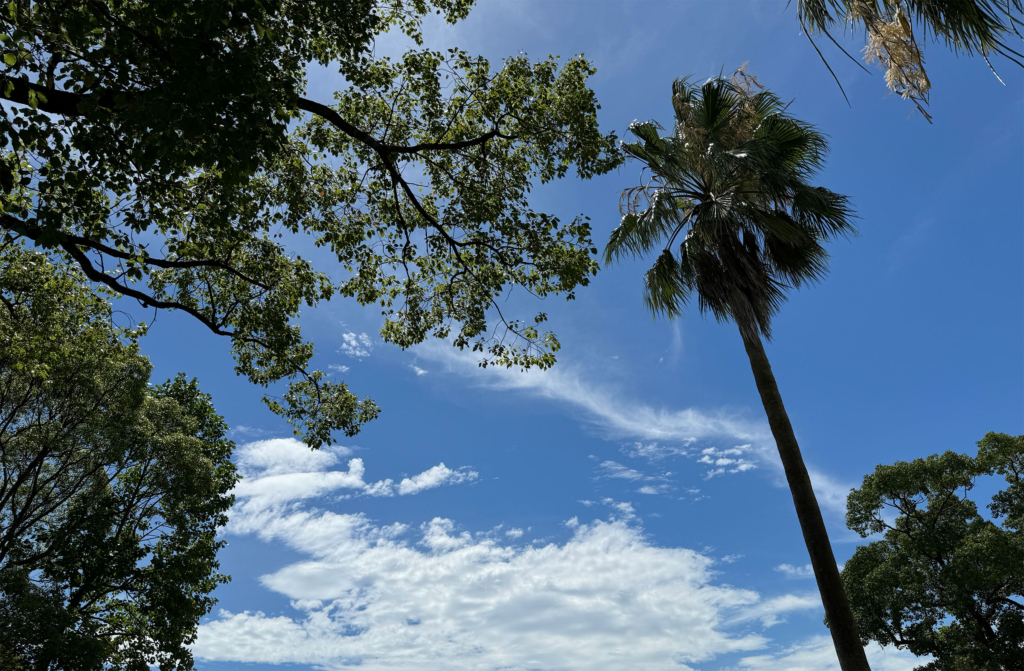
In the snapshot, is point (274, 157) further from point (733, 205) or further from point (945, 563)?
point (945, 563)

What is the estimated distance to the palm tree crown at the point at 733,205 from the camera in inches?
461

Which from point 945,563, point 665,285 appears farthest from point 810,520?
point 945,563

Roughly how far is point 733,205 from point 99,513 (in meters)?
18.1

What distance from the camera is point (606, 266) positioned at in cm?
1420

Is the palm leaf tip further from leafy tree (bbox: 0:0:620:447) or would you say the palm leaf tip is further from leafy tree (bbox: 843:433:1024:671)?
leafy tree (bbox: 843:433:1024:671)

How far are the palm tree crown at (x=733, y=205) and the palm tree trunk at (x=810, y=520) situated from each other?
83 cm

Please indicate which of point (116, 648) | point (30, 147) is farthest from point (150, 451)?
point (30, 147)

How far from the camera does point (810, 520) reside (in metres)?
9.51

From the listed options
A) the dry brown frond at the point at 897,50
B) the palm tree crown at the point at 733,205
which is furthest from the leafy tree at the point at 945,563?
the dry brown frond at the point at 897,50

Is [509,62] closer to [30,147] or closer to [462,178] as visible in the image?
[462,178]

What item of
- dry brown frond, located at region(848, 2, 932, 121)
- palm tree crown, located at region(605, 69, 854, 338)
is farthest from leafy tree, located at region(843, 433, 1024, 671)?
dry brown frond, located at region(848, 2, 932, 121)

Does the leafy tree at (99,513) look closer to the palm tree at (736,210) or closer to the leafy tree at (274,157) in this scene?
the leafy tree at (274,157)

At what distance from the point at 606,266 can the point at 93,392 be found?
14.6m

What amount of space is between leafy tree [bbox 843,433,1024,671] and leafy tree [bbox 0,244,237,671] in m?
22.0
